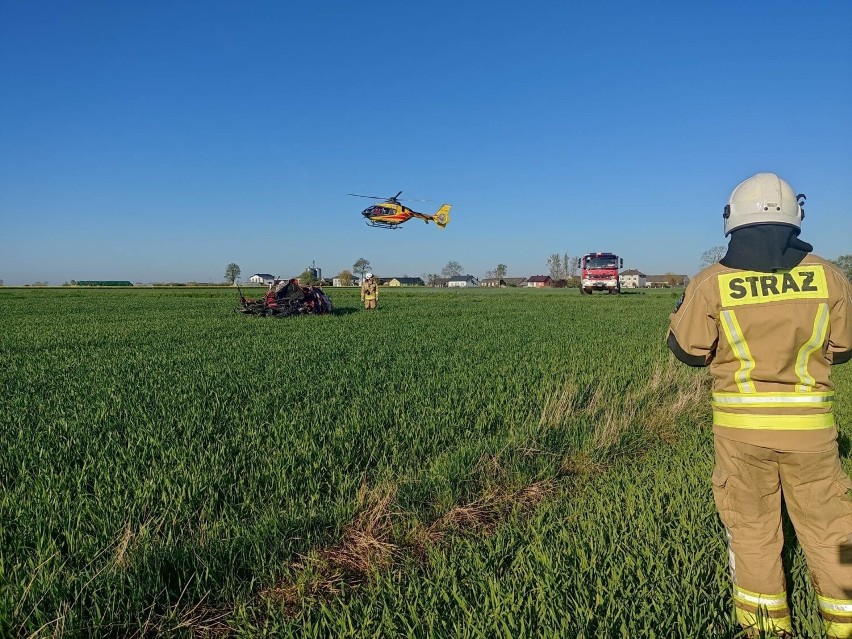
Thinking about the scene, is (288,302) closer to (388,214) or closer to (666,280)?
(388,214)

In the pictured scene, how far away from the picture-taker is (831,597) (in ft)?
7.57

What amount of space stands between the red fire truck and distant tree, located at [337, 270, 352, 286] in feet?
222

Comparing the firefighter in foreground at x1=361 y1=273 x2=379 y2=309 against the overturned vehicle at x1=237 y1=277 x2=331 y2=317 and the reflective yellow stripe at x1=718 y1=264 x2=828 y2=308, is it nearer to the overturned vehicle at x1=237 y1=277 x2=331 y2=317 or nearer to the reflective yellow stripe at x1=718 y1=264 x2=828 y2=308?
the overturned vehicle at x1=237 y1=277 x2=331 y2=317

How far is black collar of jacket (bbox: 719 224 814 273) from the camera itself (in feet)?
7.45

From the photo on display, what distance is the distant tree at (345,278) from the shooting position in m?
108

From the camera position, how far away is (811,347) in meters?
2.30

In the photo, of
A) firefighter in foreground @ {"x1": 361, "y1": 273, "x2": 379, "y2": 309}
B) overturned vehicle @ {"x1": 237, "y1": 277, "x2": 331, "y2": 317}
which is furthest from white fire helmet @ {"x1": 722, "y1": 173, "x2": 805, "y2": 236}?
firefighter in foreground @ {"x1": 361, "y1": 273, "x2": 379, "y2": 309}

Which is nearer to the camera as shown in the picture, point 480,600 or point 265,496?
point 480,600

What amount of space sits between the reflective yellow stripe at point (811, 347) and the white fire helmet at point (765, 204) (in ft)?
1.34

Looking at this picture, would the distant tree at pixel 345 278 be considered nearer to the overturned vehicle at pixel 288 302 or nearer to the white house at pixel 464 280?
the white house at pixel 464 280

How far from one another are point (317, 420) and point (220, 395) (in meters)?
1.88

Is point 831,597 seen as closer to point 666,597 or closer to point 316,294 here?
point 666,597

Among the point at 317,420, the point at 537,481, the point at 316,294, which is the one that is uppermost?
the point at 316,294

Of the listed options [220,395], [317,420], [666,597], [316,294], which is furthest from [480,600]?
[316,294]
